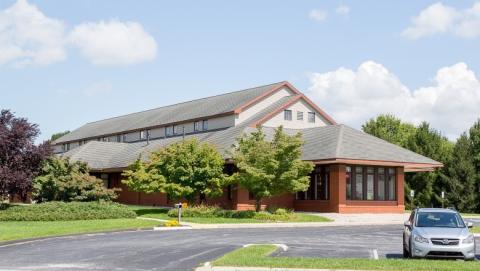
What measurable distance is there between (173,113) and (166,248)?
48.4 meters

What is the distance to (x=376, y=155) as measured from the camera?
46.1 metres

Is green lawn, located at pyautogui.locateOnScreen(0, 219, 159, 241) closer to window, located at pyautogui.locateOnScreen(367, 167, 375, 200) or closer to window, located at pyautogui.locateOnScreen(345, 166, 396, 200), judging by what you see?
window, located at pyautogui.locateOnScreen(345, 166, 396, 200)

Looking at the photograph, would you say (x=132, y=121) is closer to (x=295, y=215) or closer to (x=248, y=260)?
(x=295, y=215)

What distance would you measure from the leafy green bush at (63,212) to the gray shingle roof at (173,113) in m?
20.1

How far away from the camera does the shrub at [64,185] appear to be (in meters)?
43.7

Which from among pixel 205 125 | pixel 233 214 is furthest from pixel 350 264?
pixel 205 125

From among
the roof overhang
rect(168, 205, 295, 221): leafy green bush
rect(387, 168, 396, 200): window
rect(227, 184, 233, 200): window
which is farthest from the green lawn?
rect(387, 168, 396, 200): window

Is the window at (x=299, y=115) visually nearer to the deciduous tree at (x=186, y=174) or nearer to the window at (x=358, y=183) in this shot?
the window at (x=358, y=183)

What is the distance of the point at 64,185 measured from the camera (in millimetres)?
43469

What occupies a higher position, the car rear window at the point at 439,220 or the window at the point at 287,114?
the window at the point at 287,114

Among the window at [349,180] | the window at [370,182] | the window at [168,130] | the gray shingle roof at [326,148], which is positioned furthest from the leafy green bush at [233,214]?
the window at [168,130]

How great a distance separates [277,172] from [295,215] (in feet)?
9.17

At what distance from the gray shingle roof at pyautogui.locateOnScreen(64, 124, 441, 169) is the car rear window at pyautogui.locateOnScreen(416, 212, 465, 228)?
78.0 ft

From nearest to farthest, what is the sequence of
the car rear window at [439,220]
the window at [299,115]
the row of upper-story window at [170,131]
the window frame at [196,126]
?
the car rear window at [439,220] → the window at [299,115] → the row of upper-story window at [170,131] → the window frame at [196,126]
